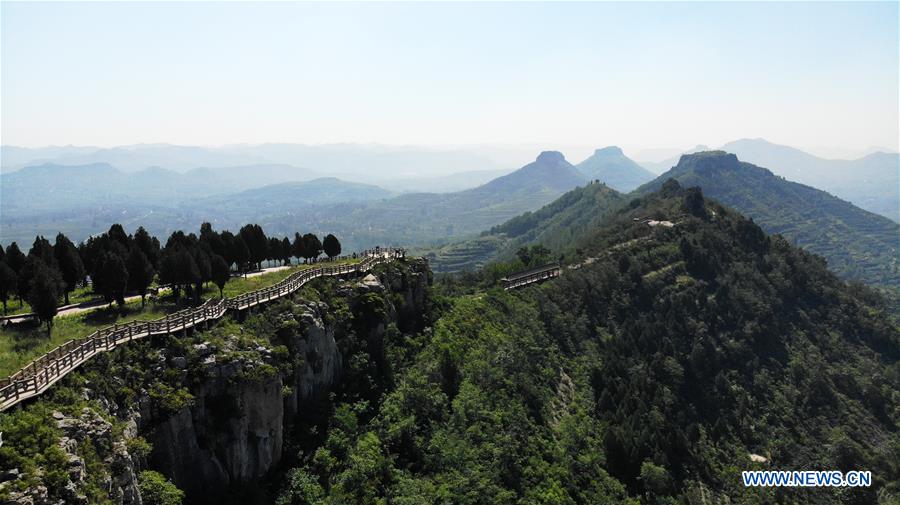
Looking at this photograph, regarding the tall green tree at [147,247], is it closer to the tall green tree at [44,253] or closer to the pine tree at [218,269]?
the tall green tree at [44,253]

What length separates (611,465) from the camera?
66625 mm

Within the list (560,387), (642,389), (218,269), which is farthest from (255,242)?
(642,389)

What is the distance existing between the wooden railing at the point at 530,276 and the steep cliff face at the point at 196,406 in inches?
2161

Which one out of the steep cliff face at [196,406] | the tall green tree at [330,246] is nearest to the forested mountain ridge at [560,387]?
the steep cliff face at [196,406]

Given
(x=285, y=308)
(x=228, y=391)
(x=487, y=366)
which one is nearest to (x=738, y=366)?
(x=487, y=366)

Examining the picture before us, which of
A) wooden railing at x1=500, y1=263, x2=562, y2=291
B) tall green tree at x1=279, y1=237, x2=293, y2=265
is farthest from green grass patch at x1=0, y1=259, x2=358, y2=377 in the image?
wooden railing at x1=500, y1=263, x2=562, y2=291

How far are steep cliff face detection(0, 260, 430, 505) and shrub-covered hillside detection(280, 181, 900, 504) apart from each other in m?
→ 4.87

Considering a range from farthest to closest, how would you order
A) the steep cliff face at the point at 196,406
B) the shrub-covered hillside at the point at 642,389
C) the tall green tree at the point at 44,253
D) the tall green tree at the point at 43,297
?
the shrub-covered hillside at the point at 642,389 < the tall green tree at the point at 44,253 < the tall green tree at the point at 43,297 < the steep cliff face at the point at 196,406

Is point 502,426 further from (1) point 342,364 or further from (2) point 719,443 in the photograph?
(2) point 719,443

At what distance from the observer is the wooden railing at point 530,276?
105m

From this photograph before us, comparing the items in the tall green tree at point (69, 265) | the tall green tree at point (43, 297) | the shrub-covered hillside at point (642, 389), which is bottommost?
the shrub-covered hillside at point (642, 389)

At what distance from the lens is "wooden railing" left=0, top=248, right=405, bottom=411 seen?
27331 millimetres

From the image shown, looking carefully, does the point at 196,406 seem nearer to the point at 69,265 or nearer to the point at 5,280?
the point at 5,280

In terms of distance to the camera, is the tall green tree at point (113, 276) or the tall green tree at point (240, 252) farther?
the tall green tree at point (240, 252)
